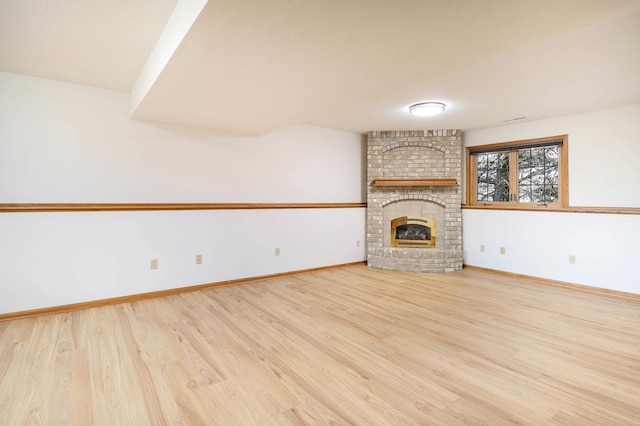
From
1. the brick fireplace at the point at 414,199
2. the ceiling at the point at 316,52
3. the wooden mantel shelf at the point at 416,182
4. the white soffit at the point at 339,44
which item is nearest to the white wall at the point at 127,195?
the ceiling at the point at 316,52

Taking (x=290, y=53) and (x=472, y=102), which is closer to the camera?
(x=290, y=53)

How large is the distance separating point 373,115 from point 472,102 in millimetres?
1183

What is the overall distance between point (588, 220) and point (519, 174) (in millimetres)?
1060

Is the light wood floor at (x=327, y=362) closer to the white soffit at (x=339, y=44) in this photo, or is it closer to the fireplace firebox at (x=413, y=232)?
the fireplace firebox at (x=413, y=232)

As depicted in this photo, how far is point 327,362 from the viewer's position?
2031 millimetres

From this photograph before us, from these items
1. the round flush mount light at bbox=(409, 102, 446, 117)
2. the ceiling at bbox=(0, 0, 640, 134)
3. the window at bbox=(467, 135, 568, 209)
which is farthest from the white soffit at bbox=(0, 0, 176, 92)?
the window at bbox=(467, 135, 568, 209)

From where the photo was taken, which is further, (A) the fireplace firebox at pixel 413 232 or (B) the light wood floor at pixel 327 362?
(A) the fireplace firebox at pixel 413 232

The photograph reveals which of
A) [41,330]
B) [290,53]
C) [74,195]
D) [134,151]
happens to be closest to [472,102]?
[290,53]

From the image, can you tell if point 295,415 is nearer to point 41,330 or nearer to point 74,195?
point 41,330

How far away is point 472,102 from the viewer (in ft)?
11.4

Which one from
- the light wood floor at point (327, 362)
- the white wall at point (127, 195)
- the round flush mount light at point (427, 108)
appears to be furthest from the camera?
the round flush mount light at point (427, 108)

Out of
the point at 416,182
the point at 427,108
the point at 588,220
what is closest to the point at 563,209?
the point at 588,220

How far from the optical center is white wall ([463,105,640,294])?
11.6 ft

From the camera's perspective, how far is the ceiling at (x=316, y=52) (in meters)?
1.46
